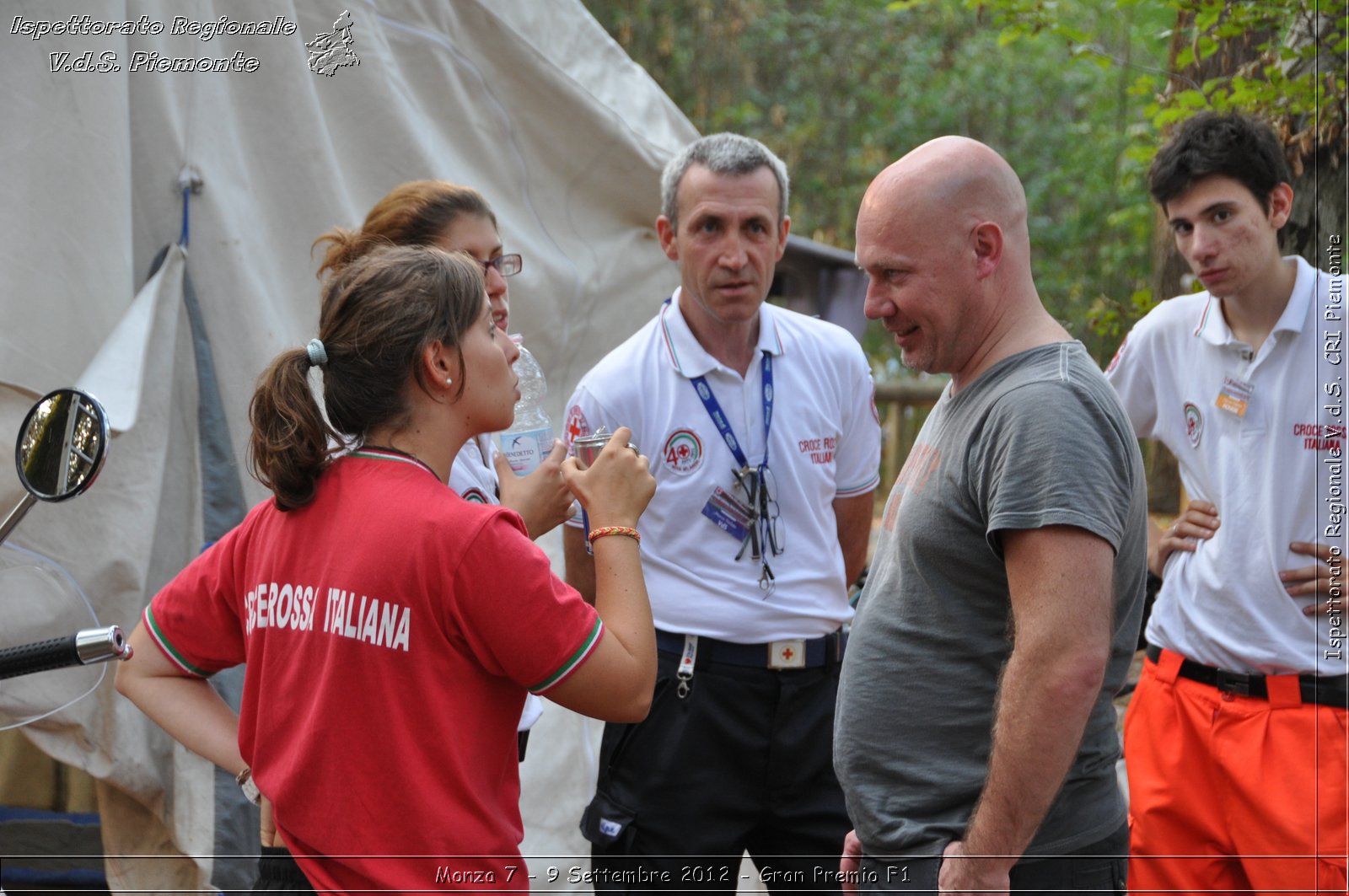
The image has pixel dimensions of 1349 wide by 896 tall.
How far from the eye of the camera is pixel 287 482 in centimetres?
203

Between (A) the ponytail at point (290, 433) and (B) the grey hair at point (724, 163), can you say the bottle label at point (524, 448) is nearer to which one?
(A) the ponytail at point (290, 433)

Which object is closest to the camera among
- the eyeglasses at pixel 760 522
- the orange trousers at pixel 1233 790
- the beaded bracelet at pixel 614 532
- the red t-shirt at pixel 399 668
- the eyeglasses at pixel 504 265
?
the red t-shirt at pixel 399 668

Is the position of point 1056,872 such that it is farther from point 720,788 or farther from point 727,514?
point 727,514

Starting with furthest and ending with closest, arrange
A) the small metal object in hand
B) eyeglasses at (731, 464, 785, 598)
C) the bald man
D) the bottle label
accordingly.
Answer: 1. eyeglasses at (731, 464, 785, 598)
2. the bottle label
3. the small metal object in hand
4. the bald man

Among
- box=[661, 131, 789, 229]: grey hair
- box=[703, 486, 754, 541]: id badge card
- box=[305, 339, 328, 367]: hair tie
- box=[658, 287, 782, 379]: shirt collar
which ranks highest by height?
box=[661, 131, 789, 229]: grey hair

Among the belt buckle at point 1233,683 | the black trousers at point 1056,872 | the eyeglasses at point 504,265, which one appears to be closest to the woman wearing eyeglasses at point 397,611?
the black trousers at point 1056,872

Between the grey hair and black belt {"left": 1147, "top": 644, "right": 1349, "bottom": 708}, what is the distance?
1803 millimetres

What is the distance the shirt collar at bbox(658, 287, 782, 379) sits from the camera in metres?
3.48

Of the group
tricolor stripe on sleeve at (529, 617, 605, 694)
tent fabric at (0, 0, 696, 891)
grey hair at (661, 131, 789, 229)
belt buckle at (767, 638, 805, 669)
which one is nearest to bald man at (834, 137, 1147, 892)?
tricolor stripe on sleeve at (529, 617, 605, 694)

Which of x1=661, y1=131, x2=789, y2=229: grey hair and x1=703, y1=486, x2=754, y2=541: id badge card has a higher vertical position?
x1=661, y1=131, x2=789, y2=229: grey hair

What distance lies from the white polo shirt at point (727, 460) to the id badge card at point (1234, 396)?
103cm

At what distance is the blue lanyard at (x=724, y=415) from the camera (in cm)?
343

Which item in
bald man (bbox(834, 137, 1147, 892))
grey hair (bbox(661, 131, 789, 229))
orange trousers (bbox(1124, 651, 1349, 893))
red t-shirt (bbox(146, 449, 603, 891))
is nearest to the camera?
red t-shirt (bbox(146, 449, 603, 891))

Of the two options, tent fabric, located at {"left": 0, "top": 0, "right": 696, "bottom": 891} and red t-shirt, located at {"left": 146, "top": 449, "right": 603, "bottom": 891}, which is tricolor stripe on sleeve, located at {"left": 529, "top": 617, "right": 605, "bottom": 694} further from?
tent fabric, located at {"left": 0, "top": 0, "right": 696, "bottom": 891}
